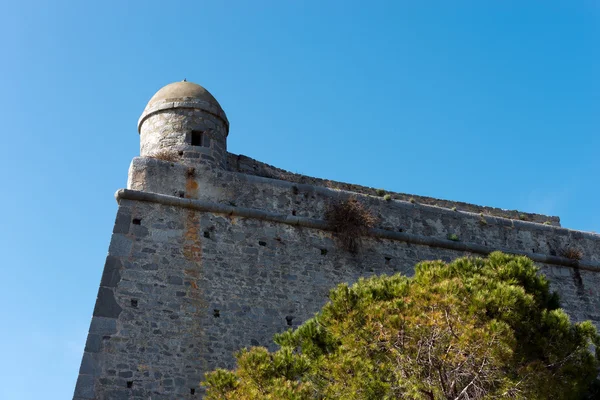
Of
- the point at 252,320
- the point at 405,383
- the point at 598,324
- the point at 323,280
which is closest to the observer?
the point at 405,383

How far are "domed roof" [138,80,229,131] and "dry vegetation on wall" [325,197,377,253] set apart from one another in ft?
7.37

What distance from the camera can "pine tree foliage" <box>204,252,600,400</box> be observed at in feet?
24.9

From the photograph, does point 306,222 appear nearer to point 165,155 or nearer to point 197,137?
point 197,137

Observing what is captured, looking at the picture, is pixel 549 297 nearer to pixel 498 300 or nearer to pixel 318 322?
pixel 498 300

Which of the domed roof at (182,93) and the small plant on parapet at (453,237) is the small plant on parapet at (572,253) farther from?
the domed roof at (182,93)

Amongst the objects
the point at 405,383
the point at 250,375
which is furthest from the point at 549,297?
the point at 250,375

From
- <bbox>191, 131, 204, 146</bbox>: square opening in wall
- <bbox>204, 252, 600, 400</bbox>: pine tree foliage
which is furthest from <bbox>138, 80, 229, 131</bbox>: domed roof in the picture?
<bbox>204, 252, 600, 400</bbox>: pine tree foliage

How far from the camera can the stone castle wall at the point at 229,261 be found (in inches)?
392

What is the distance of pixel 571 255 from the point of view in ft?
44.5

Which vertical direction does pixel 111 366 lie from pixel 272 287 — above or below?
below

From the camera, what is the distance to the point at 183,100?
1230cm

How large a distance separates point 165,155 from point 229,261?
6.32 feet

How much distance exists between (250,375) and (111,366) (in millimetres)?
2555

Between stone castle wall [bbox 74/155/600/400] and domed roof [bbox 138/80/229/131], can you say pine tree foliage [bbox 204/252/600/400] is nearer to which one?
stone castle wall [bbox 74/155/600/400]
